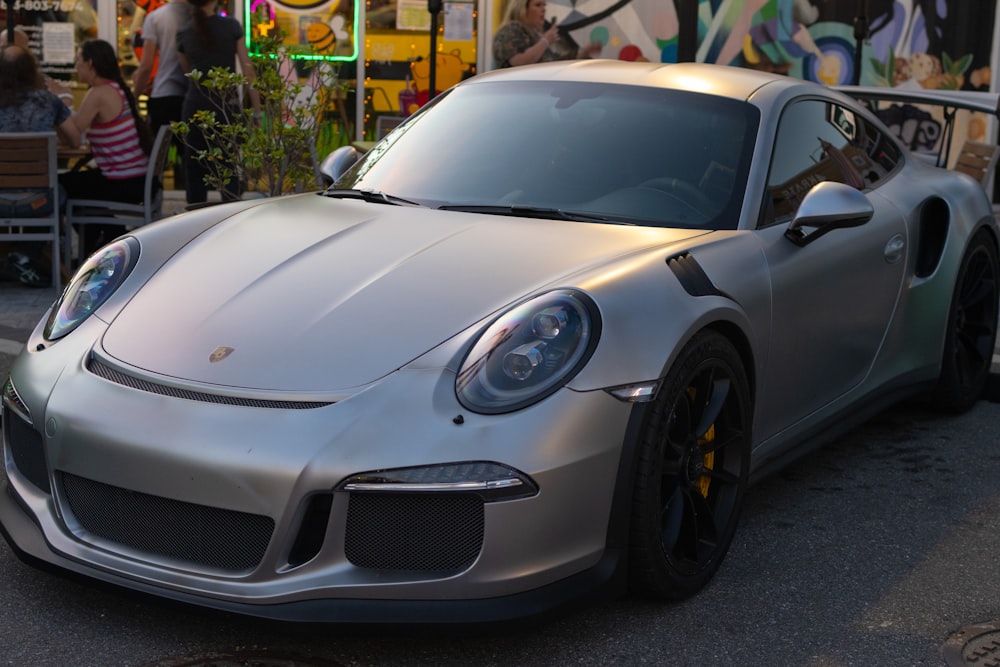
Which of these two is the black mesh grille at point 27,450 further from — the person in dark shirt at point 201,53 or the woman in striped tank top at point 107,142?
the person in dark shirt at point 201,53

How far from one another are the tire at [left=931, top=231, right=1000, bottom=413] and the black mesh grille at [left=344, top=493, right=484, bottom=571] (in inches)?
120

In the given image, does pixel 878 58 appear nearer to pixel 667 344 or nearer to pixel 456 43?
pixel 456 43

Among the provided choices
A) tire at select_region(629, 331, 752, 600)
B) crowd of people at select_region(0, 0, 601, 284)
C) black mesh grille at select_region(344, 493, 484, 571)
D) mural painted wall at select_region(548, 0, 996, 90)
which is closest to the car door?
tire at select_region(629, 331, 752, 600)

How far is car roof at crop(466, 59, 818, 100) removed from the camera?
4.49m

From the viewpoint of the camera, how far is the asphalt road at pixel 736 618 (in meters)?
3.19

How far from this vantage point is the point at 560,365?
10.4 feet

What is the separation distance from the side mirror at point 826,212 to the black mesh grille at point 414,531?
1.54 metres

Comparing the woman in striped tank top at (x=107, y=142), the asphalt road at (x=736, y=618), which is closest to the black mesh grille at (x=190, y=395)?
the asphalt road at (x=736, y=618)

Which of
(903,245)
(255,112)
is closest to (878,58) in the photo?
(255,112)

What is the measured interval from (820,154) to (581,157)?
35.0 inches

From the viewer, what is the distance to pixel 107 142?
27.2 ft

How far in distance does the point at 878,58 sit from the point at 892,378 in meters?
8.58

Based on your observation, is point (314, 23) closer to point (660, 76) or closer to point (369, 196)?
point (660, 76)

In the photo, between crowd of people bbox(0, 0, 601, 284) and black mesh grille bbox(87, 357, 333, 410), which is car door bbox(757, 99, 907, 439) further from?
crowd of people bbox(0, 0, 601, 284)
